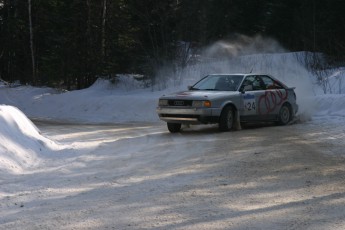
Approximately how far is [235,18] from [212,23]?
6.11 metres

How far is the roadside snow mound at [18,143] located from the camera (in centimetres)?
828

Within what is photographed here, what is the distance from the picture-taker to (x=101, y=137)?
41.9 ft

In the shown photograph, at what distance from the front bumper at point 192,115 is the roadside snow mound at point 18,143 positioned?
11.2 feet

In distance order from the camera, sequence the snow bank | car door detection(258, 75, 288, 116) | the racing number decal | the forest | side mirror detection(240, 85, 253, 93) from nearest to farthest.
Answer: the racing number decal → side mirror detection(240, 85, 253, 93) → car door detection(258, 75, 288, 116) → the snow bank → the forest

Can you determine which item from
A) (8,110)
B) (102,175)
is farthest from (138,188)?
(8,110)

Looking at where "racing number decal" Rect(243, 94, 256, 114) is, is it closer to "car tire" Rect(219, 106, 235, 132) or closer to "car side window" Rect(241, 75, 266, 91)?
"car side window" Rect(241, 75, 266, 91)

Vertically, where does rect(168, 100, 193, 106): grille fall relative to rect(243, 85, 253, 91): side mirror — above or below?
below

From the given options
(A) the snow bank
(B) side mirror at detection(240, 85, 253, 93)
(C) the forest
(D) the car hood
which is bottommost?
(A) the snow bank

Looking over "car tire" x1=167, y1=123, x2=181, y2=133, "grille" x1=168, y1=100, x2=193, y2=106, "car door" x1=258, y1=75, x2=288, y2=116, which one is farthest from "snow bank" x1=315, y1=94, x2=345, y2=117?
"grille" x1=168, y1=100, x2=193, y2=106

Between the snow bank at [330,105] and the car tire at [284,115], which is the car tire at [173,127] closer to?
the car tire at [284,115]

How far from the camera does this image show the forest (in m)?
27.7

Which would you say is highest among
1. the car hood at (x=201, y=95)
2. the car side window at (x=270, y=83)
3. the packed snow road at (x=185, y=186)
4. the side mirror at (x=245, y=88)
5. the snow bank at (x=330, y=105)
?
the car side window at (x=270, y=83)

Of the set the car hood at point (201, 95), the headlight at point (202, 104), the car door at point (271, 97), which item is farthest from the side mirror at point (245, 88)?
the headlight at point (202, 104)

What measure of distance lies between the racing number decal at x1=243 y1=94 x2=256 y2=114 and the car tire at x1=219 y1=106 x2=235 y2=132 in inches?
18.9
